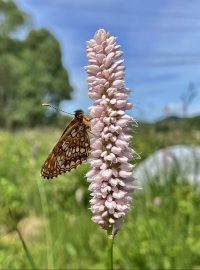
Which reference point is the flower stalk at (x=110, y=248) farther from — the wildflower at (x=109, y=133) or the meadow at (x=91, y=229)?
the meadow at (x=91, y=229)

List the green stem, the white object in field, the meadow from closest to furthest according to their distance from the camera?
1. the green stem
2. the meadow
3. the white object in field

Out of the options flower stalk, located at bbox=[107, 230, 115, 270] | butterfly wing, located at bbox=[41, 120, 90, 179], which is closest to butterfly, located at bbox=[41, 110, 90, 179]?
butterfly wing, located at bbox=[41, 120, 90, 179]

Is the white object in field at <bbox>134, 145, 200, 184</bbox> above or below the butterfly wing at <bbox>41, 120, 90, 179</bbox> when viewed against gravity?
above

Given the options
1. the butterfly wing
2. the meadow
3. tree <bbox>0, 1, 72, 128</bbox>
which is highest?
tree <bbox>0, 1, 72, 128</bbox>

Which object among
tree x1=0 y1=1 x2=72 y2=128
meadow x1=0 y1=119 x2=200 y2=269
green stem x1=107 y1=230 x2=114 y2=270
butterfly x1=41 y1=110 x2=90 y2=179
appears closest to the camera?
green stem x1=107 y1=230 x2=114 y2=270

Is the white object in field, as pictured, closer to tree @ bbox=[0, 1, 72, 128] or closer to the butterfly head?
the butterfly head

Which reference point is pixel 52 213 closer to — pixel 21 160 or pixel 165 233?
pixel 165 233
